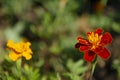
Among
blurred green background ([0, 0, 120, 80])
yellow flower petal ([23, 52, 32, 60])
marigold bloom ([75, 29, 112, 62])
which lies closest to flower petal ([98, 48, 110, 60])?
marigold bloom ([75, 29, 112, 62])

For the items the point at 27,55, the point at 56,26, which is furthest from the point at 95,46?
the point at 56,26

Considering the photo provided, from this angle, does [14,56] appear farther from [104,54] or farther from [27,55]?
[104,54]

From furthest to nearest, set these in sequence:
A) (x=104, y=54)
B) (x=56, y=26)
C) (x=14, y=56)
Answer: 1. (x=56, y=26)
2. (x=14, y=56)
3. (x=104, y=54)

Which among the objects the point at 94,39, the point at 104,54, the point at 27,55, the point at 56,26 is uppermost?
the point at 56,26

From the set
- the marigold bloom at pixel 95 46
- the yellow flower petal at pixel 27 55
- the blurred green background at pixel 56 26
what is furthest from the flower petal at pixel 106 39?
the blurred green background at pixel 56 26

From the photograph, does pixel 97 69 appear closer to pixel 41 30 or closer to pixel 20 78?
pixel 41 30
